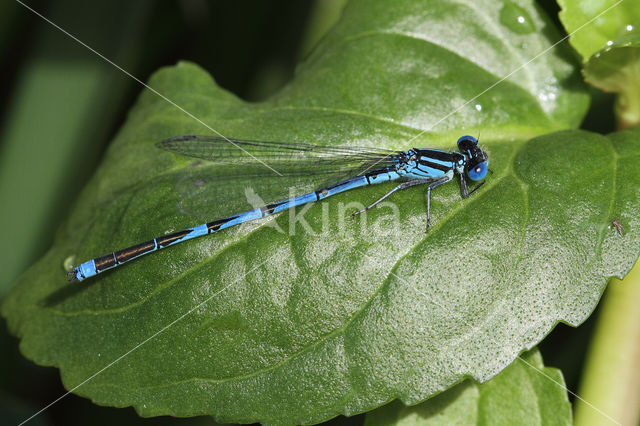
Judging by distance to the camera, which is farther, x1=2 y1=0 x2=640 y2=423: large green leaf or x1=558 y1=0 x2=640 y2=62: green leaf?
x1=558 y1=0 x2=640 y2=62: green leaf

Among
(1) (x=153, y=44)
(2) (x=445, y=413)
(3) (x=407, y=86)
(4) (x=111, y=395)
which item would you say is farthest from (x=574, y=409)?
(1) (x=153, y=44)

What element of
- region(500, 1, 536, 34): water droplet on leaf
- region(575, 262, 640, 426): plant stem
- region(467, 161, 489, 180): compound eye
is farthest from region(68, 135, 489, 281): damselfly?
region(575, 262, 640, 426): plant stem

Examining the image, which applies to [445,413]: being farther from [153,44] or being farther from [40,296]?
[153,44]

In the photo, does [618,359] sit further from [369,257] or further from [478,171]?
[369,257]

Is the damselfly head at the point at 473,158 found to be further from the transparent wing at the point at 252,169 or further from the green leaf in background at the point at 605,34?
the green leaf in background at the point at 605,34

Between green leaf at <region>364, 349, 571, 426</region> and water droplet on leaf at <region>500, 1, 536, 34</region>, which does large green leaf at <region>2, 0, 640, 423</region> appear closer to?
water droplet on leaf at <region>500, 1, 536, 34</region>

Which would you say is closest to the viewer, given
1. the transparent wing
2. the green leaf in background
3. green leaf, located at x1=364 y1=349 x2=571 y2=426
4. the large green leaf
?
the large green leaf

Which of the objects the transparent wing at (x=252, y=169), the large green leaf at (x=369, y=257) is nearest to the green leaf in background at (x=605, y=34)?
the large green leaf at (x=369, y=257)
